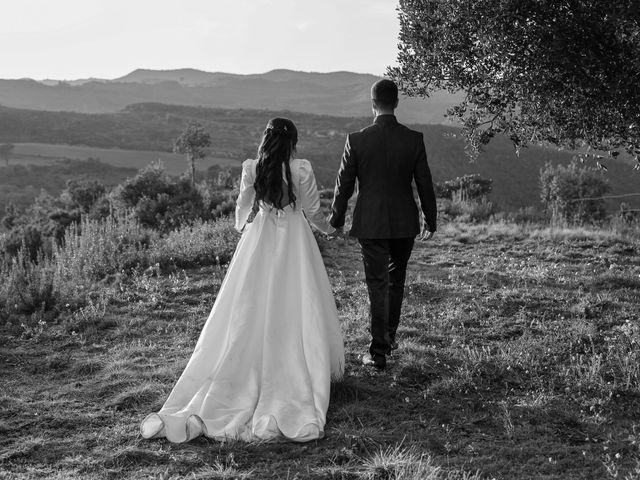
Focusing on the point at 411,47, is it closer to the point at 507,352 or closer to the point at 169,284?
the point at 507,352

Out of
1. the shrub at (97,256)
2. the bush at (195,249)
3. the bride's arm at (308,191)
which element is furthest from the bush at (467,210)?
the bride's arm at (308,191)

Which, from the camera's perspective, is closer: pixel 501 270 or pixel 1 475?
pixel 1 475

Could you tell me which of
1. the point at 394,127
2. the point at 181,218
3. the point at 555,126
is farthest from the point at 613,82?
the point at 181,218

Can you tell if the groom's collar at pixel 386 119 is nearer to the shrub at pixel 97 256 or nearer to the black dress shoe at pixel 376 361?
the black dress shoe at pixel 376 361

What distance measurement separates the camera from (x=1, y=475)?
178 inches

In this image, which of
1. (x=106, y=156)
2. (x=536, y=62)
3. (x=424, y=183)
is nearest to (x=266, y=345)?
(x=424, y=183)

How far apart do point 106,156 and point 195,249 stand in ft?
197

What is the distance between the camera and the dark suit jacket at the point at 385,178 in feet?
19.8

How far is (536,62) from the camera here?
6547 mm

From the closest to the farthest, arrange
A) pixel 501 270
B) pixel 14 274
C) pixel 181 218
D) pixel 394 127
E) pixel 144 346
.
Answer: pixel 394 127, pixel 144 346, pixel 14 274, pixel 501 270, pixel 181 218

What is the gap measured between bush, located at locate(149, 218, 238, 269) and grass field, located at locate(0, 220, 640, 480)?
3.58 feet

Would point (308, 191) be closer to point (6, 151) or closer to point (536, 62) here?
point (536, 62)

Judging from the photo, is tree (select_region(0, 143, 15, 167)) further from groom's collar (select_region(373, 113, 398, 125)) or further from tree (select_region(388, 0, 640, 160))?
groom's collar (select_region(373, 113, 398, 125))

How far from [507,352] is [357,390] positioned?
1.84 metres
